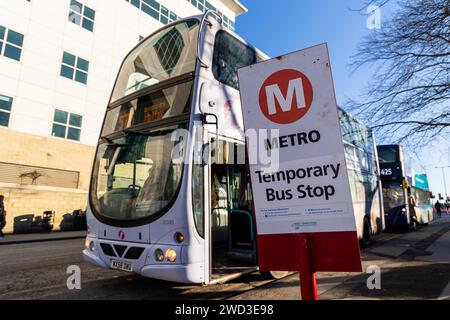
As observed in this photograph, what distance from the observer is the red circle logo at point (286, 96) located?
7.37 feet

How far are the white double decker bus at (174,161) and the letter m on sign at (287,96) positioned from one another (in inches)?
83.4

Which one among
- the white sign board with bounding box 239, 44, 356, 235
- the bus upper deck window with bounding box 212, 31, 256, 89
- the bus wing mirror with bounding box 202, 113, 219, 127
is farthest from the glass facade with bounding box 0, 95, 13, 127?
the white sign board with bounding box 239, 44, 356, 235

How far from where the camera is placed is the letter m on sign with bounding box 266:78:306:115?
2.26 meters

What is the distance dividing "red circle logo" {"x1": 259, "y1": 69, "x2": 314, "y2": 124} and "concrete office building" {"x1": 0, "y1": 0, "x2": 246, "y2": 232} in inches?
715

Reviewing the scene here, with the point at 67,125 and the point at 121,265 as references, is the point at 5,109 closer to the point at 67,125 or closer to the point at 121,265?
the point at 67,125

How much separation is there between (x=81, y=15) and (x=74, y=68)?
3795 millimetres

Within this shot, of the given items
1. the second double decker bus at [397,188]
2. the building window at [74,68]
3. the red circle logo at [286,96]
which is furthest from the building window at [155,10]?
the red circle logo at [286,96]

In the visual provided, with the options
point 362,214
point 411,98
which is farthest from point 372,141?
point 362,214

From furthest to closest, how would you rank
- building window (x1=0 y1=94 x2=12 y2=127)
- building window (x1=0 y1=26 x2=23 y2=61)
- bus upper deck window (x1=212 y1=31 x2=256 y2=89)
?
building window (x1=0 y1=26 x2=23 y2=61)
building window (x1=0 y1=94 x2=12 y2=127)
bus upper deck window (x1=212 y1=31 x2=256 y2=89)

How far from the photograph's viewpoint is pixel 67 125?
62.2ft

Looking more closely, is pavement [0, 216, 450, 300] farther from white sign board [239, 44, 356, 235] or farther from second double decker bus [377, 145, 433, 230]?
second double decker bus [377, 145, 433, 230]

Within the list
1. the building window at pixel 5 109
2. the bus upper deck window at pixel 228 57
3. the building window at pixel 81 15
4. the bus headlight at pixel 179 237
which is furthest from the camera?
the building window at pixel 81 15

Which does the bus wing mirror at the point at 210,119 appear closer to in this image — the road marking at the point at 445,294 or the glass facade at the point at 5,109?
the road marking at the point at 445,294

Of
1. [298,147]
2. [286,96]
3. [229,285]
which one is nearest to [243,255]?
[229,285]
